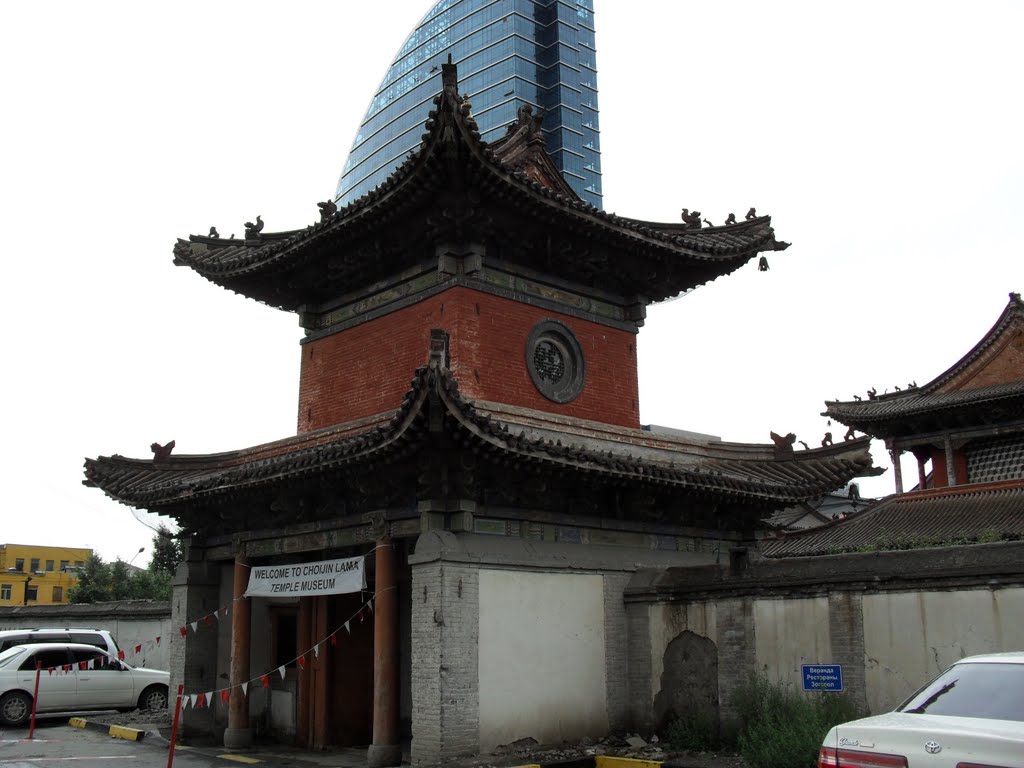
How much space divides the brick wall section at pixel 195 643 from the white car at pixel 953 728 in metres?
13.0

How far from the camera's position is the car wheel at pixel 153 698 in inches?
850

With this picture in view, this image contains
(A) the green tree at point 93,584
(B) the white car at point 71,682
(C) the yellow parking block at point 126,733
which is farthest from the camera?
(A) the green tree at point 93,584

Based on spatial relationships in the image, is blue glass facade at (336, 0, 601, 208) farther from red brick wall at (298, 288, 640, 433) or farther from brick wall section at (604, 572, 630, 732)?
brick wall section at (604, 572, 630, 732)

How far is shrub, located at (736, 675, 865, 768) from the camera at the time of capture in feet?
34.7

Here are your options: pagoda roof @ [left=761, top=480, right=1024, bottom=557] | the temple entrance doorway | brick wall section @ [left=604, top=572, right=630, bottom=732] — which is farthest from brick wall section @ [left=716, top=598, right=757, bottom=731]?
pagoda roof @ [left=761, top=480, right=1024, bottom=557]

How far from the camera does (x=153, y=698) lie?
21719mm

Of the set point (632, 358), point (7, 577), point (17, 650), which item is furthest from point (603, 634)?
point (7, 577)

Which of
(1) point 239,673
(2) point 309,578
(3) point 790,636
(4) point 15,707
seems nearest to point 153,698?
(4) point 15,707

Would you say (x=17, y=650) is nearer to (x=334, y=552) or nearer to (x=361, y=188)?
(x=334, y=552)

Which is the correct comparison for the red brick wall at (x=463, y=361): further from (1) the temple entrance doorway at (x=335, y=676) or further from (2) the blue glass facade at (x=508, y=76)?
(2) the blue glass facade at (x=508, y=76)

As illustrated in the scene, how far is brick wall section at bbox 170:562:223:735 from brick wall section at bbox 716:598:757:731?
8.55 metres

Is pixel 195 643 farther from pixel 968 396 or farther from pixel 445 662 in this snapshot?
pixel 968 396

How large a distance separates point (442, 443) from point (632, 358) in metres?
6.30

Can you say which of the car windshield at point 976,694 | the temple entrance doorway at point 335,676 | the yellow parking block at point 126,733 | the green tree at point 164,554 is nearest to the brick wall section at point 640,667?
the temple entrance doorway at point 335,676
